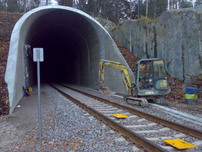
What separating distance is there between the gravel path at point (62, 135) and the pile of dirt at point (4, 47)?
1.39 metres

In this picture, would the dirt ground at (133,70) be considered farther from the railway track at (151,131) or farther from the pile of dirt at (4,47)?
the railway track at (151,131)

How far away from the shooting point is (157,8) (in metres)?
43.7

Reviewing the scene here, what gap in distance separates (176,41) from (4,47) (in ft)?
44.2

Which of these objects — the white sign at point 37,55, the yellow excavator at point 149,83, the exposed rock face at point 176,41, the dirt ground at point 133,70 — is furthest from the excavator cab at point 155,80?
the white sign at point 37,55

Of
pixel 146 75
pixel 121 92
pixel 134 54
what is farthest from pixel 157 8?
pixel 146 75

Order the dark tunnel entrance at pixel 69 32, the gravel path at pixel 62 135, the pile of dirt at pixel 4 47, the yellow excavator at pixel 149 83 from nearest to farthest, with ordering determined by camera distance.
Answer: the gravel path at pixel 62 135 < the pile of dirt at pixel 4 47 < the yellow excavator at pixel 149 83 < the dark tunnel entrance at pixel 69 32

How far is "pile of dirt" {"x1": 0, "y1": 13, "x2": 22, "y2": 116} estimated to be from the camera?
8539mm

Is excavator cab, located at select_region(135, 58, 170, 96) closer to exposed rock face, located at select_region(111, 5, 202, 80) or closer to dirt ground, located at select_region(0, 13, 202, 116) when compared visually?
dirt ground, located at select_region(0, 13, 202, 116)

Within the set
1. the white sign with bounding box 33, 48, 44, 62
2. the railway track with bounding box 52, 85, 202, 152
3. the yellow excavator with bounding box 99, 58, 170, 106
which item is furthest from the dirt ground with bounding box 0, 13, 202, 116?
the white sign with bounding box 33, 48, 44, 62

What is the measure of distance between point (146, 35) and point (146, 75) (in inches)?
305

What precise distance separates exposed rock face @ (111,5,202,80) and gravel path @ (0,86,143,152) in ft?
26.7

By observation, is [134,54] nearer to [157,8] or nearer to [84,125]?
[84,125]

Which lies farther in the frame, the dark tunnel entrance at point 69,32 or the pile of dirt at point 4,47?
the dark tunnel entrance at point 69,32

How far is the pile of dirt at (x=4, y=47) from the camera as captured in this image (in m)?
8.54
